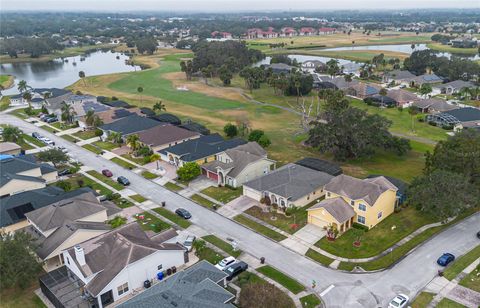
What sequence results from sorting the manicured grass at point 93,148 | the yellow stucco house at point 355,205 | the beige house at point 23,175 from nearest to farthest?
the yellow stucco house at point 355,205 → the beige house at point 23,175 → the manicured grass at point 93,148

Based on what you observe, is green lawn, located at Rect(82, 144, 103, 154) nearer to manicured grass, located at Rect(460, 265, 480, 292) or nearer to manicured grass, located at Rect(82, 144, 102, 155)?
manicured grass, located at Rect(82, 144, 102, 155)

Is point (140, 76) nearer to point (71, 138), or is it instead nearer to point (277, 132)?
point (71, 138)

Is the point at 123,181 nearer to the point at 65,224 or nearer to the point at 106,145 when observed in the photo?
the point at 65,224

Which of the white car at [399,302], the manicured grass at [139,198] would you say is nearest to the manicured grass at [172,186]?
the manicured grass at [139,198]

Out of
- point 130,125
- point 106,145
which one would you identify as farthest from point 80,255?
point 130,125

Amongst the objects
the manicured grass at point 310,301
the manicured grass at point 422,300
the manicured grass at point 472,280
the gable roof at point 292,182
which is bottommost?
the manicured grass at point 310,301

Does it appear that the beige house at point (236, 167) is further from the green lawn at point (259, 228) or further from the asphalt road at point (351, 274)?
the green lawn at point (259, 228)

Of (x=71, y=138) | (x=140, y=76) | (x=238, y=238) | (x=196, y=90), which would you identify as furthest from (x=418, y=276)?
(x=140, y=76)
